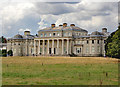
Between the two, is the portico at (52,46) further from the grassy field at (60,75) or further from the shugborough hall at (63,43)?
the grassy field at (60,75)

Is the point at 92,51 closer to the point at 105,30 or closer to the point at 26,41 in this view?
the point at 105,30

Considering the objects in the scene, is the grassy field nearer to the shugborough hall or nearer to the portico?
the shugborough hall

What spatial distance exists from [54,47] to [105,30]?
20.9 metres

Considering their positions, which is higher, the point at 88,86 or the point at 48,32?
the point at 48,32

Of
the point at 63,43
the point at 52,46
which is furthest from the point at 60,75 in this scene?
the point at 52,46

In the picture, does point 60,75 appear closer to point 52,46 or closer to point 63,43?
point 63,43

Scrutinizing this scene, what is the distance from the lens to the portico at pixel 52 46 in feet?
275

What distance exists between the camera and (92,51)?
80.2 metres

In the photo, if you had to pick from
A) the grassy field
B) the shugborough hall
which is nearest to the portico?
the shugborough hall

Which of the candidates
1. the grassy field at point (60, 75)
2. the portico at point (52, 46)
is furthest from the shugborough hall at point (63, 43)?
the grassy field at point (60, 75)

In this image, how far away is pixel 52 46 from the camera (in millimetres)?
86250

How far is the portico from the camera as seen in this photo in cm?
8387

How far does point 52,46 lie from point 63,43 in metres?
4.99

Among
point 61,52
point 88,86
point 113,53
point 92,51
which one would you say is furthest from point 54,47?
point 88,86
